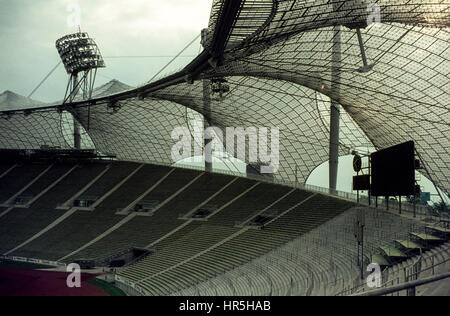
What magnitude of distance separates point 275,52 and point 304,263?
16.1 m

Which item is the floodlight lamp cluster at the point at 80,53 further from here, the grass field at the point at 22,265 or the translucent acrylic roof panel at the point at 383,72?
the translucent acrylic roof panel at the point at 383,72

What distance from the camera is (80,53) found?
199ft

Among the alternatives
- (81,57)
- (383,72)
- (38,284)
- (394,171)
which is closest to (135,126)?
(81,57)

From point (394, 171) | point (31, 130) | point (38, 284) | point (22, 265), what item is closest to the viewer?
point (394, 171)

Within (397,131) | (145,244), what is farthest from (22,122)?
(397,131)

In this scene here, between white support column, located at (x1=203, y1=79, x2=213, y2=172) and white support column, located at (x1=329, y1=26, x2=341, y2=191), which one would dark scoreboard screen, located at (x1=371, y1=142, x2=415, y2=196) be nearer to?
white support column, located at (x1=329, y1=26, x2=341, y2=191)

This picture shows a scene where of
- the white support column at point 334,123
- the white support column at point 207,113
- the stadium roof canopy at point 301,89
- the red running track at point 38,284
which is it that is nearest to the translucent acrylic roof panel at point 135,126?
the stadium roof canopy at point 301,89

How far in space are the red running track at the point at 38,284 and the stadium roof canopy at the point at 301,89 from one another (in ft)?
54.8

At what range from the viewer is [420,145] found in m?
51.0

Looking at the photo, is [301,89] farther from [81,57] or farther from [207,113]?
[81,57]

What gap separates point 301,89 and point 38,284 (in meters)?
32.8

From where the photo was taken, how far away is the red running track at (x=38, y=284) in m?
32.3

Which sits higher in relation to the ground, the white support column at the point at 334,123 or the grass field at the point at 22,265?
the white support column at the point at 334,123

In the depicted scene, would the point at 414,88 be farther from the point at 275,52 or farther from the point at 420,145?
the point at 275,52
